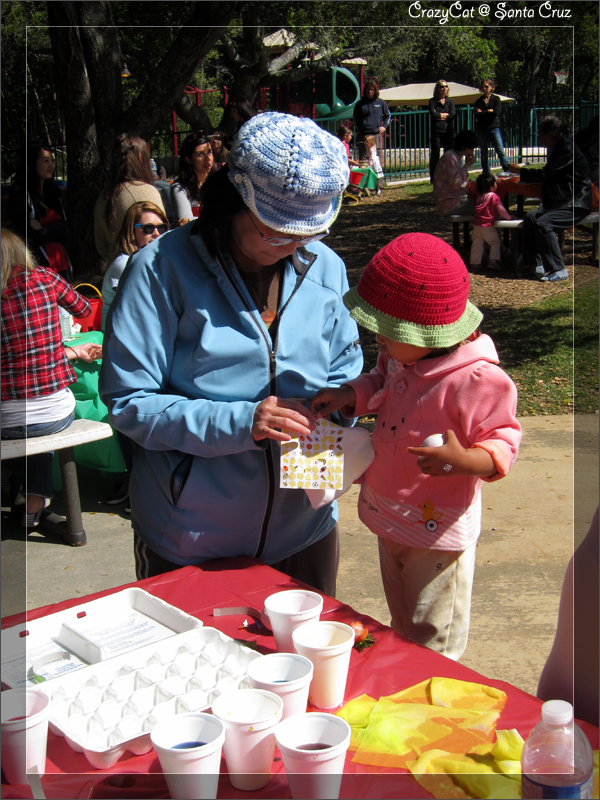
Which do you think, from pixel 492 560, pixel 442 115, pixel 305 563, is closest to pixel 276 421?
pixel 305 563

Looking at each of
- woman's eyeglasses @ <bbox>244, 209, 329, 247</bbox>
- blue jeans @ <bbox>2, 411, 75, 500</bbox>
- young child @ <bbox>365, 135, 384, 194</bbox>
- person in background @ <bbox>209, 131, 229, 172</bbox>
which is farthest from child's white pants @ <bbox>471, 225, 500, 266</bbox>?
woman's eyeglasses @ <bbox>244, 209, 329, 247</bbox>

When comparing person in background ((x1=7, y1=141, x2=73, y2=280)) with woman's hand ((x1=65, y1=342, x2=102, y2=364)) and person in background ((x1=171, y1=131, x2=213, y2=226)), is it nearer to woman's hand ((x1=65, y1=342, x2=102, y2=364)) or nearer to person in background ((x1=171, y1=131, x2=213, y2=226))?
person in background ((x1=171, y1=131, x2=213, y2=226))

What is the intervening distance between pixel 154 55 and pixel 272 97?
1313 centimetres

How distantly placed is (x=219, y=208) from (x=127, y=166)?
12.2 feet

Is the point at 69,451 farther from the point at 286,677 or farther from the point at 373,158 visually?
the point at 373,158

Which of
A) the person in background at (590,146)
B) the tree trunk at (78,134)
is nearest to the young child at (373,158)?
the person in background at (590,146)

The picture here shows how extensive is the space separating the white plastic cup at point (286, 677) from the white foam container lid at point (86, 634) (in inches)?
12.7

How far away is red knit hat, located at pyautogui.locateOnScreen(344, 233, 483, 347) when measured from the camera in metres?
1.90

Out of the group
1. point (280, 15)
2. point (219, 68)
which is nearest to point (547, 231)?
point (280, 15)

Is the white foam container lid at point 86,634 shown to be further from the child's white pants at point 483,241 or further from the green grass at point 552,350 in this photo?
the child's white pants at point 483,241

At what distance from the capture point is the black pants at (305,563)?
2104 mm

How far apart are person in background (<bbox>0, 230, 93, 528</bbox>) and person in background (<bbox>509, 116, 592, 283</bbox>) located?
6888mm

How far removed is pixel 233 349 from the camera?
1.90 metres

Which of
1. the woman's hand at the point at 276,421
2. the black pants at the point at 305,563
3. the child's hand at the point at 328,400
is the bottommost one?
the black pants at the point at 305,563
